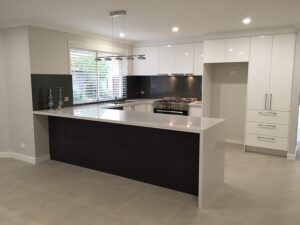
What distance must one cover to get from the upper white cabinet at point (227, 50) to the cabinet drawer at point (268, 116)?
1104 mm

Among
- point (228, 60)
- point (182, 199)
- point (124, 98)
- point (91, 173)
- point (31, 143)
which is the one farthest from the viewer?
point (124, 98)

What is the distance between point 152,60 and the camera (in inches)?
252

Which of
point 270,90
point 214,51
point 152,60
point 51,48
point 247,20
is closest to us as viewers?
point 247,20

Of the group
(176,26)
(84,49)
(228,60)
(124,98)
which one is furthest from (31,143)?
(228,60)

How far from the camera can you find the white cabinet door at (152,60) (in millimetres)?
6340

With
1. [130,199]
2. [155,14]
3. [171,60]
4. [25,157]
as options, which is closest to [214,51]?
[171,60]

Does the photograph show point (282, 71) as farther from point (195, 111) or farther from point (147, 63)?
point (147, 63)

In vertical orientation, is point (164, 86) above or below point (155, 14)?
below

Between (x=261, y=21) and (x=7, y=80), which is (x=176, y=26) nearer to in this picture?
(x=261, y=21)

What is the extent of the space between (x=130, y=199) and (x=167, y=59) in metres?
3.95

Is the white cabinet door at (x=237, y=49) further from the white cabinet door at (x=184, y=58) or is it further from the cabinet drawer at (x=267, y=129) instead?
the cabinet drawer at (x=267, y=129)

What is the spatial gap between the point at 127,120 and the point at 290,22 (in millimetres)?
3374

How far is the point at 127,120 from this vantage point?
334 centimetres

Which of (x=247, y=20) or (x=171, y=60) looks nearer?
(x=247, y=20)
